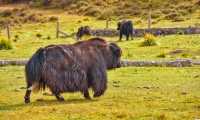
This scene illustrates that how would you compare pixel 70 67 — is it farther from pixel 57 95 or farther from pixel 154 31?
pixel 154 31

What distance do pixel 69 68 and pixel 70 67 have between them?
2.3 inches

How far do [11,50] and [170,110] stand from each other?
Result: 22582mm

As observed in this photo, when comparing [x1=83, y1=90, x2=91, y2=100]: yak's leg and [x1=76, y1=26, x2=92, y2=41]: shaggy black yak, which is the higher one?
[x1=83, y1=90, x2=91, y2=100]: yak's leg

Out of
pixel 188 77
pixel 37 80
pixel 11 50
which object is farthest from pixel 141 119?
pixel 11 50

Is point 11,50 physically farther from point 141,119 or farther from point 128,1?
point 128,1

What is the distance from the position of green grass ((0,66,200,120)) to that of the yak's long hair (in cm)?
45

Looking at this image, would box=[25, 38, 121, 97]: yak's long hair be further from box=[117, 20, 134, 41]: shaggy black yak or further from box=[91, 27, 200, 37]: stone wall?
box=[91, 27, 200, 37]: stone wall

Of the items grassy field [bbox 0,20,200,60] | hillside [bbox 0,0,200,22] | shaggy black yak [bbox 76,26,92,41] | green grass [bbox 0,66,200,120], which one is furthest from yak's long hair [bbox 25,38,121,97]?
hillside [bbox 0,0,200,22]

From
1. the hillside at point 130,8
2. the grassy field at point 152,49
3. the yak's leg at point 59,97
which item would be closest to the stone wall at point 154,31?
the grassy field at point 152,49

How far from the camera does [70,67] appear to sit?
17375 mm

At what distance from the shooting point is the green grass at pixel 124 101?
1501cm

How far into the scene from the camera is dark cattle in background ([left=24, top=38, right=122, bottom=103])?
55.5 feet

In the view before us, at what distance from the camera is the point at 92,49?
60.2 ft

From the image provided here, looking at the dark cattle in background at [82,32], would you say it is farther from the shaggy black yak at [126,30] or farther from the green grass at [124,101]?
the green grass at [124,101]
